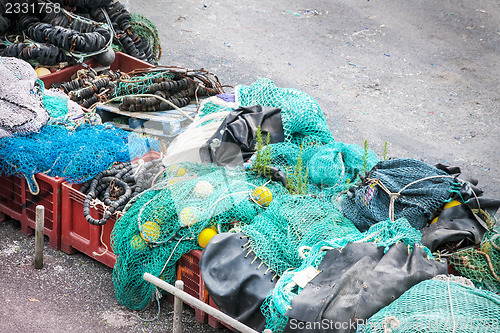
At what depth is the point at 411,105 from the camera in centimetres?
878

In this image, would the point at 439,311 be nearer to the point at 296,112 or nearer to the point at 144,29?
the point at 296,112

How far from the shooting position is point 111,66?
7883 millimetres

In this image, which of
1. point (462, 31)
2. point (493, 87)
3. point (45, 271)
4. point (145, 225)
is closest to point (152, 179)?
point (145, 225)

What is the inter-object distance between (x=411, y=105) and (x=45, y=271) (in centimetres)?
577

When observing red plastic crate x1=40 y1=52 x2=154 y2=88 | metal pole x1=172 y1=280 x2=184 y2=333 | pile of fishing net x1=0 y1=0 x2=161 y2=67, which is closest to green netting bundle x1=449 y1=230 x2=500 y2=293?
metal pole x1=172 y1=280 x2=184 y2=333

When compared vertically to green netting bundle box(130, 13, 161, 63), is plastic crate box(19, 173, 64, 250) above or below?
below

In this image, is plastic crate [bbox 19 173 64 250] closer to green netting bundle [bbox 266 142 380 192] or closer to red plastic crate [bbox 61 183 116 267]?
red plastic crate [bbox 61 183 116 267]

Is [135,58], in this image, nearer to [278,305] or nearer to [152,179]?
[152,179]

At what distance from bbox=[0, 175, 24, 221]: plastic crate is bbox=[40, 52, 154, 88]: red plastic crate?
5.42ft

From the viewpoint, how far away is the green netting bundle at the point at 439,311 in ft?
10.9

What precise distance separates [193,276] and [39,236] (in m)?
1.45

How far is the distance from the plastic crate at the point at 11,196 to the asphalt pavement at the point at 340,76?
6.3 inches

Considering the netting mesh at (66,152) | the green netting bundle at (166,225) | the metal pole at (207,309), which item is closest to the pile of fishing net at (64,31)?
the netting mesh at (66,152)

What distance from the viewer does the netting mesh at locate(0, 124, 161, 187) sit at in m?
5.37
